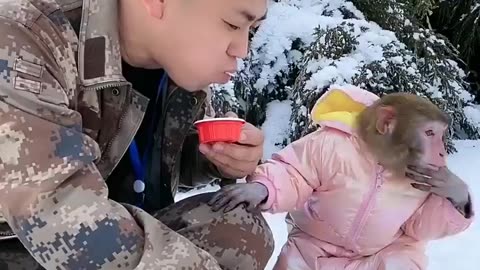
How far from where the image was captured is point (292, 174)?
1.33m

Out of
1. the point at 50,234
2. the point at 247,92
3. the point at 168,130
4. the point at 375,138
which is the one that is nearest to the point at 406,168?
the point at 375,138

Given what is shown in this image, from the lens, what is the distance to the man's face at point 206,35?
3.22 ft

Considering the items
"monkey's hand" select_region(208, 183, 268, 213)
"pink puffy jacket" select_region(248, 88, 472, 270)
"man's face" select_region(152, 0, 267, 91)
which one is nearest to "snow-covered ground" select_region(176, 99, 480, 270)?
"pink puffy jacket" select_region(248, 88, 472, 270)

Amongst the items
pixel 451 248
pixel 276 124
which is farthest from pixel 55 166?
pixel 276 124

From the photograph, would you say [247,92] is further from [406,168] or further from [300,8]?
[406,168]

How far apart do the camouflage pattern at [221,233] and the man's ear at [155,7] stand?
Answer: 0.28m

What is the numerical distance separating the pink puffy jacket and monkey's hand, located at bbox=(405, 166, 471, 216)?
22mm

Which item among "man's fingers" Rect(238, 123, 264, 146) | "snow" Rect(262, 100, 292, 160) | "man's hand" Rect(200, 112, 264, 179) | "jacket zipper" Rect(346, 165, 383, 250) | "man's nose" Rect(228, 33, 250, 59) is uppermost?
"man's nose" Rect(228, 33, 250, 59)

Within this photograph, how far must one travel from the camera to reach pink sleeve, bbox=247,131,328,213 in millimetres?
1278

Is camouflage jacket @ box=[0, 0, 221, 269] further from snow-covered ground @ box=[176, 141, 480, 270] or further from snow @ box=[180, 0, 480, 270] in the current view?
snow @ box=[180, 0, 480, 270]

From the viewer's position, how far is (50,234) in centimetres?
85

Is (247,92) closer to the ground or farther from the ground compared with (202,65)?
closer to the ground

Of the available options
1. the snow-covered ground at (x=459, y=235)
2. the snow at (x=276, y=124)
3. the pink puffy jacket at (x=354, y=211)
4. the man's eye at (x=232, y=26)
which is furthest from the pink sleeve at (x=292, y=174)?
the snow at (x=276, y=124)

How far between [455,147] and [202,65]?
1625mm
